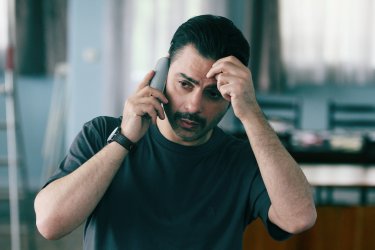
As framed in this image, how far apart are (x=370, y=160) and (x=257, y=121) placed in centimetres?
244

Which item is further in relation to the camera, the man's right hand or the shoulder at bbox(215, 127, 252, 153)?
the shoulder at bbox(215, 127, 252, 153)

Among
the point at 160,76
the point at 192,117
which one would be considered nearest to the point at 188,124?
the point at 192,117

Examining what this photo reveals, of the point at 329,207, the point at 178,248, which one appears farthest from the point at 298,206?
the point at 329,207

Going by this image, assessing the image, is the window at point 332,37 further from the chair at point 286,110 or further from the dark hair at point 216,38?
the dark hair at point 216,38

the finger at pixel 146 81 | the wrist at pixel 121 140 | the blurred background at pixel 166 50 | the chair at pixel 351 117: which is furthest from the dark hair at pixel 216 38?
the chair at pixel 351 117

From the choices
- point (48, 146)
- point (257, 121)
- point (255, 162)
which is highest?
point (257, 121)

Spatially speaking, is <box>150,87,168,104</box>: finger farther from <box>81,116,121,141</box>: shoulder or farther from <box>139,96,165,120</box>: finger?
<box>81,116,121,141</box>: shoulder

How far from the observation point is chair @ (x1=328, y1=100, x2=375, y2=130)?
16.7 ft

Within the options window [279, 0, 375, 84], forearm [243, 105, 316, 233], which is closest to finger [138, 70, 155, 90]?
forearm [243, 105, 316, 233]

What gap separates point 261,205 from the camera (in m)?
1.29

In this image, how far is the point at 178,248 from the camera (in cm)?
121

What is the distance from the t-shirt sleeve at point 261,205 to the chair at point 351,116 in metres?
3.91

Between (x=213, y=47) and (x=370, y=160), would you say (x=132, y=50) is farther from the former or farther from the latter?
(x=213, y=47)

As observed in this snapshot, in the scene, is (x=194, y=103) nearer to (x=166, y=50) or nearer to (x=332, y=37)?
(x=166, y=50)
